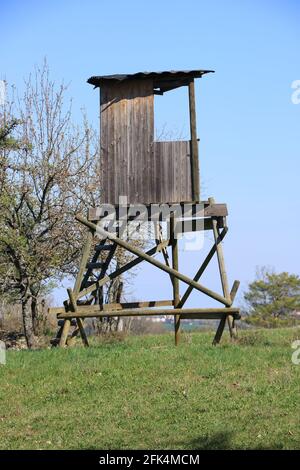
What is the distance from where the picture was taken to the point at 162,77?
19.1 metres

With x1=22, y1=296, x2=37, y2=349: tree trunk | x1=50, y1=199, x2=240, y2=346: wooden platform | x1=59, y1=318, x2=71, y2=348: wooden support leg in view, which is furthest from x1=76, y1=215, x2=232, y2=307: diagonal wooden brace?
x1=22, y1=296, x2=37, y2=349: tree trunk

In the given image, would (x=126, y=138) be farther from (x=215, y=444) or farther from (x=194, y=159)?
(x=215, y=444)

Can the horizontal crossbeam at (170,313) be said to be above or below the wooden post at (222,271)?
→ below

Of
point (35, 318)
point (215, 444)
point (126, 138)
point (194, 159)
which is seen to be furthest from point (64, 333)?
point (35, 318)

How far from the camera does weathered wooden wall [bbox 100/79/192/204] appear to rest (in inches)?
742

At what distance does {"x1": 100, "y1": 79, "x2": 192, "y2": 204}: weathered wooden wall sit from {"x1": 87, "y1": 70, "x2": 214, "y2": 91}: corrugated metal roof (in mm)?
186

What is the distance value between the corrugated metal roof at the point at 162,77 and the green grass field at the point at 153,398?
590cm

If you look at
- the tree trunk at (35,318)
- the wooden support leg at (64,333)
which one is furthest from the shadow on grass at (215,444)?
the tree trunk at (35,318)

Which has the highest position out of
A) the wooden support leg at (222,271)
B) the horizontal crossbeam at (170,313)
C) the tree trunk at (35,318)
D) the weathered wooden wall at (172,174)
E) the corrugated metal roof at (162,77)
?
the corrugated metal roof at (162,77)

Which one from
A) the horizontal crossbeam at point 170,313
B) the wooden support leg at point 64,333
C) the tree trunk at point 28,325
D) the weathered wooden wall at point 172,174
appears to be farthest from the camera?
the tree trunk at point 28,325

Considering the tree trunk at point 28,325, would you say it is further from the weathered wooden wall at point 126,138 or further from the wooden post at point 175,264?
the weathered wooden wall at point 126,138

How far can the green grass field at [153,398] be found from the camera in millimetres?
11766

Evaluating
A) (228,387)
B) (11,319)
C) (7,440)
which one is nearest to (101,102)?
(228,387)

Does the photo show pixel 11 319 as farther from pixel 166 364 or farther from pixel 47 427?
pixel 47 427
